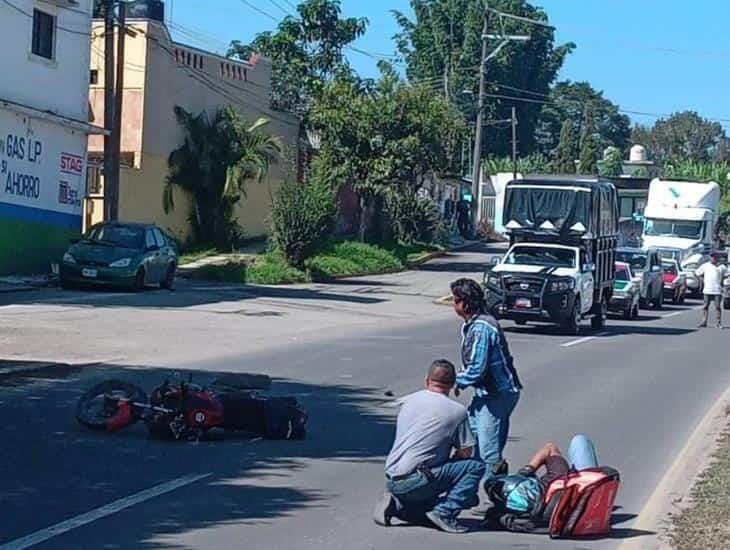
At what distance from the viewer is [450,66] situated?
8569 cm

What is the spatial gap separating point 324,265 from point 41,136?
11100 mm

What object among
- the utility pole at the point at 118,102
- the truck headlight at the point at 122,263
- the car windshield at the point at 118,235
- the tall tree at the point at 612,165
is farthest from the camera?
the tall tree at the point at 612,165

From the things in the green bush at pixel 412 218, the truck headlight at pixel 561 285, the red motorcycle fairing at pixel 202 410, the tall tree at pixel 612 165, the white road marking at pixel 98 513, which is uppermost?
the tall tree at pixel 612 165

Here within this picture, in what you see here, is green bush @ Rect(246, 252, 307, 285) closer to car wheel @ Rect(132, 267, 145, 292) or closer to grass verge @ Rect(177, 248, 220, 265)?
grass verge @ Rect(177, 248, 220, 265)

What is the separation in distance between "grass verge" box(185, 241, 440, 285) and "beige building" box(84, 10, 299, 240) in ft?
9.31

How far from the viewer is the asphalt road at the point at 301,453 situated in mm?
9508

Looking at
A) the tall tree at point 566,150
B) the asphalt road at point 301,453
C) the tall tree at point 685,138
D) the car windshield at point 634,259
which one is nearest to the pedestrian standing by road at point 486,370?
the asphalt road at point 301,453

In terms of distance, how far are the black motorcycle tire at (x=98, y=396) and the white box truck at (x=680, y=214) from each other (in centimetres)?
3876

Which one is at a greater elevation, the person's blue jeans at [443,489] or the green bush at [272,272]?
the green bush at [272,272]

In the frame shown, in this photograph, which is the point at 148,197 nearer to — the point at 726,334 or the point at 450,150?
the point at 450,150

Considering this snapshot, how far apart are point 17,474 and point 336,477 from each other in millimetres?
2538

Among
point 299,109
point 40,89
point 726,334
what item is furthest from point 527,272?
point 299,109

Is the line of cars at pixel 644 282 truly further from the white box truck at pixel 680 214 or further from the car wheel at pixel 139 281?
the car wheel at pixel 139 281

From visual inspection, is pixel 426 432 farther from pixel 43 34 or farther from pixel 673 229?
pixel 673 229
